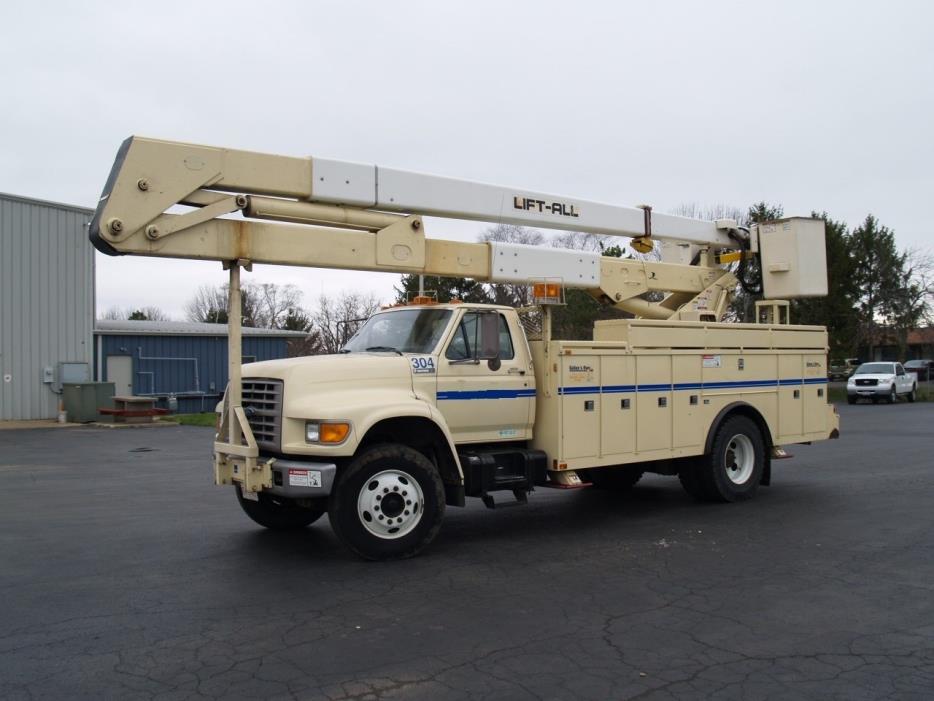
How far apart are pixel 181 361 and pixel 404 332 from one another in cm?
2515

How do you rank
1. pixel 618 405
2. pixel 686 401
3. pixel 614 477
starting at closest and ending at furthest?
1. pixel 618 405
2. pixel 686 401
3. pixel 614 477

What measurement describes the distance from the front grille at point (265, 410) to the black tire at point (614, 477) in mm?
5091

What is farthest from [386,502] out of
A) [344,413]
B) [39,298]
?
[39,298]

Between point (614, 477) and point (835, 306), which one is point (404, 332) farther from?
point (835, 306)

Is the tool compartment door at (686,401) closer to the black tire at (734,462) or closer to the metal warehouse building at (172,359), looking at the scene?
the black tire at (734,462)

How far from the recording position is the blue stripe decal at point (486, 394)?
8.19 meters

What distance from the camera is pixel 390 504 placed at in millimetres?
7488

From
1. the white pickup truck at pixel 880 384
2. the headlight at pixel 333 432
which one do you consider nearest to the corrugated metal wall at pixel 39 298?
the headlight at pixel 333 432

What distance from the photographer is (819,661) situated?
16.4 ft

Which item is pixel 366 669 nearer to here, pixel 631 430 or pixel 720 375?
pixel 631 430

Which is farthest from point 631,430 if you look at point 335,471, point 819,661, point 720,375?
point 819,661

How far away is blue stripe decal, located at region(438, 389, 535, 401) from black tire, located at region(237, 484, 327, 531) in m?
1.86

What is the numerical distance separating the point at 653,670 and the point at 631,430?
469 cm

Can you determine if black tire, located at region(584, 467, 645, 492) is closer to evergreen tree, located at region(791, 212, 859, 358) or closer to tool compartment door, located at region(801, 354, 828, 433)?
tool compartment door, located at region(801, 354, 828, 433)
